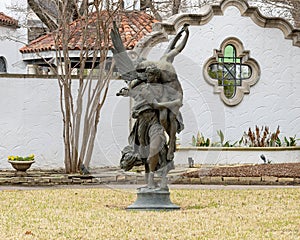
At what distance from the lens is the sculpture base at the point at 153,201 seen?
1132 centimetres

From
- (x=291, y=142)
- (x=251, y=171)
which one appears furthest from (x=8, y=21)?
(x=251, y=171)

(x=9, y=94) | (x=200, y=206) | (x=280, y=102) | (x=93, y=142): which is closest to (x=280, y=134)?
(x=280, y=102)

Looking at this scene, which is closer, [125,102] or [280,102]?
[125,102]

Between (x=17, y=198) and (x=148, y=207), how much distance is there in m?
2.90

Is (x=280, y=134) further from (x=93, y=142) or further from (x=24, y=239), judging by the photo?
(x=24, y=239)

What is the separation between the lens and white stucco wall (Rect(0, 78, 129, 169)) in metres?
17.8

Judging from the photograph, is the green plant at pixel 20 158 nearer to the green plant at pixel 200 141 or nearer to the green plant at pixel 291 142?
the green plant at pixel 200 141

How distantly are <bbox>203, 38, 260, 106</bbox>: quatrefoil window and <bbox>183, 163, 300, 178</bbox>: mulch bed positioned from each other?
279 centimetres

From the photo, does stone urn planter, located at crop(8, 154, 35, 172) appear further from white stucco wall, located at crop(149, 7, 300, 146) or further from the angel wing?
the angel wing

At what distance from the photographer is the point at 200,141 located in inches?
736

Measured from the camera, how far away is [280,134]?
19.7 metres

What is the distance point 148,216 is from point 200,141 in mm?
8377

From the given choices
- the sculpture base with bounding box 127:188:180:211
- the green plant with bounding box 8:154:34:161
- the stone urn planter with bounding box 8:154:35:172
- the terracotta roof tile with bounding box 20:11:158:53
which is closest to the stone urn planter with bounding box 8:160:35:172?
the stone urn planter with bounding box 8:154:35:172

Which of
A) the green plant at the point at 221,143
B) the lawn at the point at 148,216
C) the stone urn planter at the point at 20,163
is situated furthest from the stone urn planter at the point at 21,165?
the green plant at the point at 221,143
